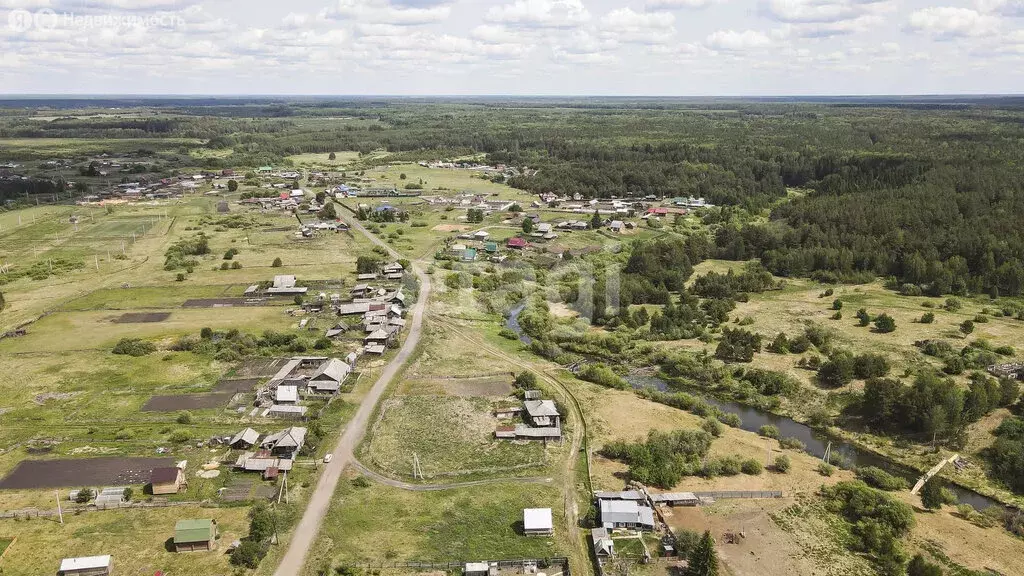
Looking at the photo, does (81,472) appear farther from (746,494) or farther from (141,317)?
(746,494)

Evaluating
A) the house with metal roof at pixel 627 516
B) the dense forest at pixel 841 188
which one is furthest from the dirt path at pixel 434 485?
the dense forest at pixel 841 188

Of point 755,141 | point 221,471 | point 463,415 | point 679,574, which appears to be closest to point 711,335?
point 463,415

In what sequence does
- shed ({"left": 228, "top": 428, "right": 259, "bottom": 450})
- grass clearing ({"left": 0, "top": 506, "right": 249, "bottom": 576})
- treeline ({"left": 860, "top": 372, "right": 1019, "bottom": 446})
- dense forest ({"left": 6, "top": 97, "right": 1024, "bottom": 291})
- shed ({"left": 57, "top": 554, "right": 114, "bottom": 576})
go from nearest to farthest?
shed ({"left": 57, "top": 554, "right": 114, "bottom": 576}) → grass clearing ({"left": 0, "top": 506, "right": 249, "bottom": 576}) → shed ({"left": 228, "top": 428, "right": 259, "bottom": 450}) → treeline ({"left": 860, "top": 372, "right": 1019, "bottom": 446}) → dense forest ({"left": 6, "top": 97, "right": 1024, "bottom": 291})

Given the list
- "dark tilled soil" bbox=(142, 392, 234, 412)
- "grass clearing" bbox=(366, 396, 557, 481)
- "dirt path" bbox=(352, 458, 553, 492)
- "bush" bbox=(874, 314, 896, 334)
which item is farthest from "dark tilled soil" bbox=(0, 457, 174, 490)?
"bush" bbox=(874, 314, 896, 334)

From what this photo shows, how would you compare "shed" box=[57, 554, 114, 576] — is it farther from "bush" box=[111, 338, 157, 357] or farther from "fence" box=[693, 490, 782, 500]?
"fence" box=[693, 490, 782, 500]

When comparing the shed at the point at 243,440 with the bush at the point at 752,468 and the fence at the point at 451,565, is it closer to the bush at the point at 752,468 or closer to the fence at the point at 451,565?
the fence at the point at 451,565

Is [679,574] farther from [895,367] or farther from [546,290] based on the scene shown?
[546,290]

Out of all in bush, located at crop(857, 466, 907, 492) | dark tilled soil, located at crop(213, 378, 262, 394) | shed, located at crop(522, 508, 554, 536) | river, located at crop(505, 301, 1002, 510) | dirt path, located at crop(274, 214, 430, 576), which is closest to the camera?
dirt path, located at crop(274, 214, 430, 576)

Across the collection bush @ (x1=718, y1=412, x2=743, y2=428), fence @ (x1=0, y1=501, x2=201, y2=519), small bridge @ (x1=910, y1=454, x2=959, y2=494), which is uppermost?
fence @ (x1=0, y1=501, x2=201, y2=519)
